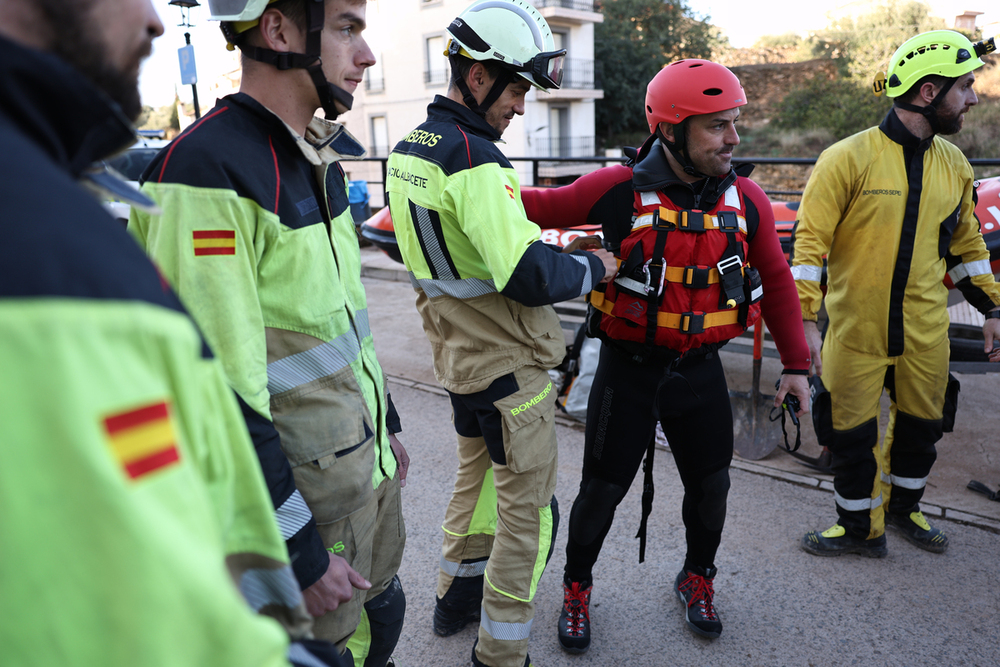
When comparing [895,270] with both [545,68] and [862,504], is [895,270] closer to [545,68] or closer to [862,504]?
[862,504]

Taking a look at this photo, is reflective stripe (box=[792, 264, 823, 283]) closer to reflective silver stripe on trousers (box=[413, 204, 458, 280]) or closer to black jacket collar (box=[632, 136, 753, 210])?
black jacket collar (box=[632, 136, 753, 210])

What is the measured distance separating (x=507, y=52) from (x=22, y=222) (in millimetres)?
2021

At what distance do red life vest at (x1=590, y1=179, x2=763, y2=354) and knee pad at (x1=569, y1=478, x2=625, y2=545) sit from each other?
2.06ft

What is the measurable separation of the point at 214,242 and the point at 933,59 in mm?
3278

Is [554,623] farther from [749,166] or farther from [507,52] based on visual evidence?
[507,52]

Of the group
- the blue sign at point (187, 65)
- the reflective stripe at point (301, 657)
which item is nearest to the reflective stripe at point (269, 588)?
the reflective stripe at point (301, 657)

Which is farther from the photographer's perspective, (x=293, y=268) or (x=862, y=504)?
(x=862, y=504)

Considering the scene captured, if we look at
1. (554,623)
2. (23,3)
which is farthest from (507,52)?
(554,623)

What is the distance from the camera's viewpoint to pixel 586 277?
7.80 ft

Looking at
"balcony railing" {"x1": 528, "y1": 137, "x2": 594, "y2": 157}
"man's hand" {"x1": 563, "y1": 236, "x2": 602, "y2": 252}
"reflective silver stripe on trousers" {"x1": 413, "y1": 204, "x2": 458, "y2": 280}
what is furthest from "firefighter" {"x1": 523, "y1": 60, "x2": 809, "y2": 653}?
"balcony railing" {"x1": 528, "y1": 137, "x2": 594, "y2": 157}

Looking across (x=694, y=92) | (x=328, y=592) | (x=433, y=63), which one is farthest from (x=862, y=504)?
(x=433, y=63)

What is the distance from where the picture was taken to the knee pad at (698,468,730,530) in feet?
9.27

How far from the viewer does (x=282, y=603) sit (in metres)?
0.91

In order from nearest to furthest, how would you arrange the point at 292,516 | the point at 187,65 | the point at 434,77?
the point at 292,516, the point at 187,65, the point at 434,77
